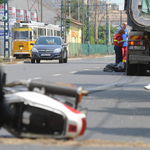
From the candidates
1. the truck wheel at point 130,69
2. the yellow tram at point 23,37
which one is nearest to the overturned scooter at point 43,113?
the truck wheel at point 130,69

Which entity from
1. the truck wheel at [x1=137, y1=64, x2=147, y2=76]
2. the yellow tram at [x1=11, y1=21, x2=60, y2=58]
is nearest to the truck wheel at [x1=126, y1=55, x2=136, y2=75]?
the truck wheel at [x1=137, y1=64, x2=147, y2=76]

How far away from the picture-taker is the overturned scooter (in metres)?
4.47

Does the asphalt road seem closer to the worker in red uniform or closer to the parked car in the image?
the worker in red uniform

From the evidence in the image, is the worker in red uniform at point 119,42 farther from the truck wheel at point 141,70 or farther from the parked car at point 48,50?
the parked car at point 48,50

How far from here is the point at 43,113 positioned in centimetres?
455

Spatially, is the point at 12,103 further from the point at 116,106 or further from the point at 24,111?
the point at 116,106

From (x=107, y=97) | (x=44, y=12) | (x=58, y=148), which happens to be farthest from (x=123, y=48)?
(x=44, y=12)

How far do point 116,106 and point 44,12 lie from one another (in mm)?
68688

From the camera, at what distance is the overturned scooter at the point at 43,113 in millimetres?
4473

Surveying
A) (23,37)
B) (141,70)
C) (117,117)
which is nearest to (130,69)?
(141,70)

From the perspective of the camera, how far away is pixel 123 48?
66.4 feet

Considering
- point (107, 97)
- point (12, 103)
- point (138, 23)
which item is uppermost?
point (138, 23)

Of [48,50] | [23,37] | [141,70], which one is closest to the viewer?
[141,70]

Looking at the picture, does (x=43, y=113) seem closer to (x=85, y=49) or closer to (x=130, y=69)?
(x=130, y=69)
